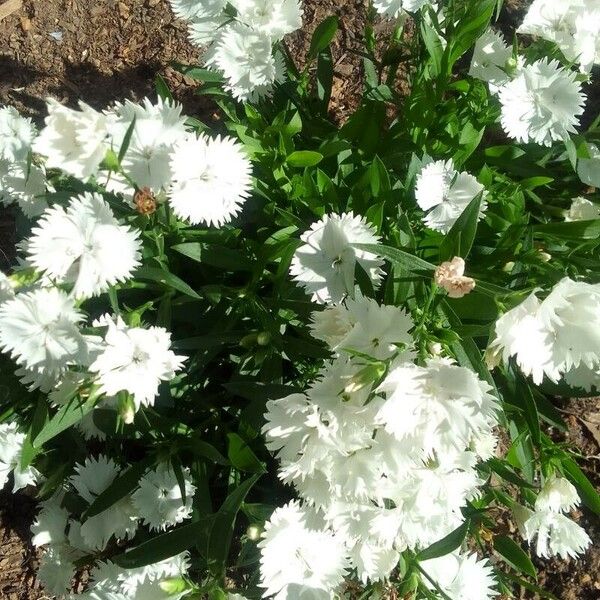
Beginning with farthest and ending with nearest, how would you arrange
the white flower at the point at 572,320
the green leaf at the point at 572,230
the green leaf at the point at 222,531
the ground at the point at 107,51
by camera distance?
1. the ground at the point at 107,51
2. the green leaf at the point at 572,230
3. the green leaf at the point at 222,531
4. the white flower at the point at 572,320

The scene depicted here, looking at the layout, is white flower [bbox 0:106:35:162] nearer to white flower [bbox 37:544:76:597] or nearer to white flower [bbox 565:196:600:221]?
white flower [bbox 37:544:76:597]

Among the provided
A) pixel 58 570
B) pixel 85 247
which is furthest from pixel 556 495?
pixel 58 570

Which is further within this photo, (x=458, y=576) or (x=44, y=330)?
(x=458, y=576)

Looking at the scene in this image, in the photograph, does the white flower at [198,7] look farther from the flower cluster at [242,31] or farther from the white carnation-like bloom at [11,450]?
the white carnation-like bloom at [11,450]

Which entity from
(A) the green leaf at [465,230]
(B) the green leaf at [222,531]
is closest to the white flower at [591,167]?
(A) the green leaf at [465,230]

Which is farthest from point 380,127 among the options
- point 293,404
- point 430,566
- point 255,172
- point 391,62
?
point 430,566

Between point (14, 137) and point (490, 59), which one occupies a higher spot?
point (14, 137)

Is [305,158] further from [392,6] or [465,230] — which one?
[465,230]
